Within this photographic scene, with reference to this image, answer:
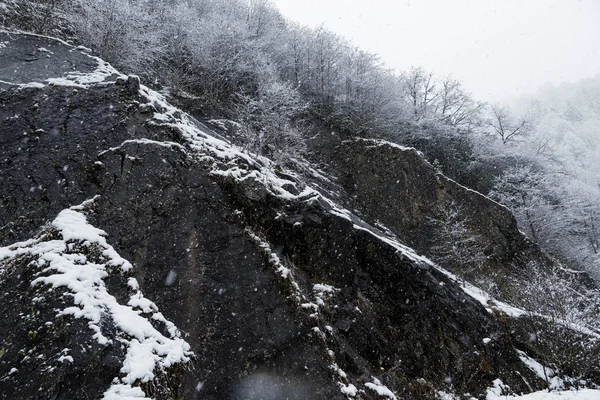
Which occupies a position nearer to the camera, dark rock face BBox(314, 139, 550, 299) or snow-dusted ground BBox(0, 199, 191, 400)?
snow-dusted ground BBox(0, 199, 191, 400)

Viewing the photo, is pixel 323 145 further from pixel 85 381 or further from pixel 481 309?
pixel 85 381

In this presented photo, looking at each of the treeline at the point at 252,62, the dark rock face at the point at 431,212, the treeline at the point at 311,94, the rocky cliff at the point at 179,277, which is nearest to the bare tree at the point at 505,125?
the treeline at the point at 311,94

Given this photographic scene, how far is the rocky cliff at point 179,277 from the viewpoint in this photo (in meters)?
4.58

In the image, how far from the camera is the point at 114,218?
260 inches

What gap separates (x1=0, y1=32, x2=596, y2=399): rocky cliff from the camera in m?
4.58

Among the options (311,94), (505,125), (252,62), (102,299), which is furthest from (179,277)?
(505,125)

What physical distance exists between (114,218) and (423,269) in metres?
7.99

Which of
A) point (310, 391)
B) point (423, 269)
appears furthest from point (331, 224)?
point (310, 391)

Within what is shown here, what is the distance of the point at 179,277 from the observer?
20.8 feet

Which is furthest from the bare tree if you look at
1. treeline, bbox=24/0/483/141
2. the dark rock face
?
the dark rock face

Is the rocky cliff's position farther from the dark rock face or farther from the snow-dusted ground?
the dark rock face

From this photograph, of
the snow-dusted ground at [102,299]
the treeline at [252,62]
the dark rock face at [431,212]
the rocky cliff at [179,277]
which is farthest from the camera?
the dark rock face at [431,212]

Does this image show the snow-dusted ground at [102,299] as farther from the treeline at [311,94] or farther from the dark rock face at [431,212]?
the dark rock face at [431,212]

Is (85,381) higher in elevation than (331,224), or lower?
lower
